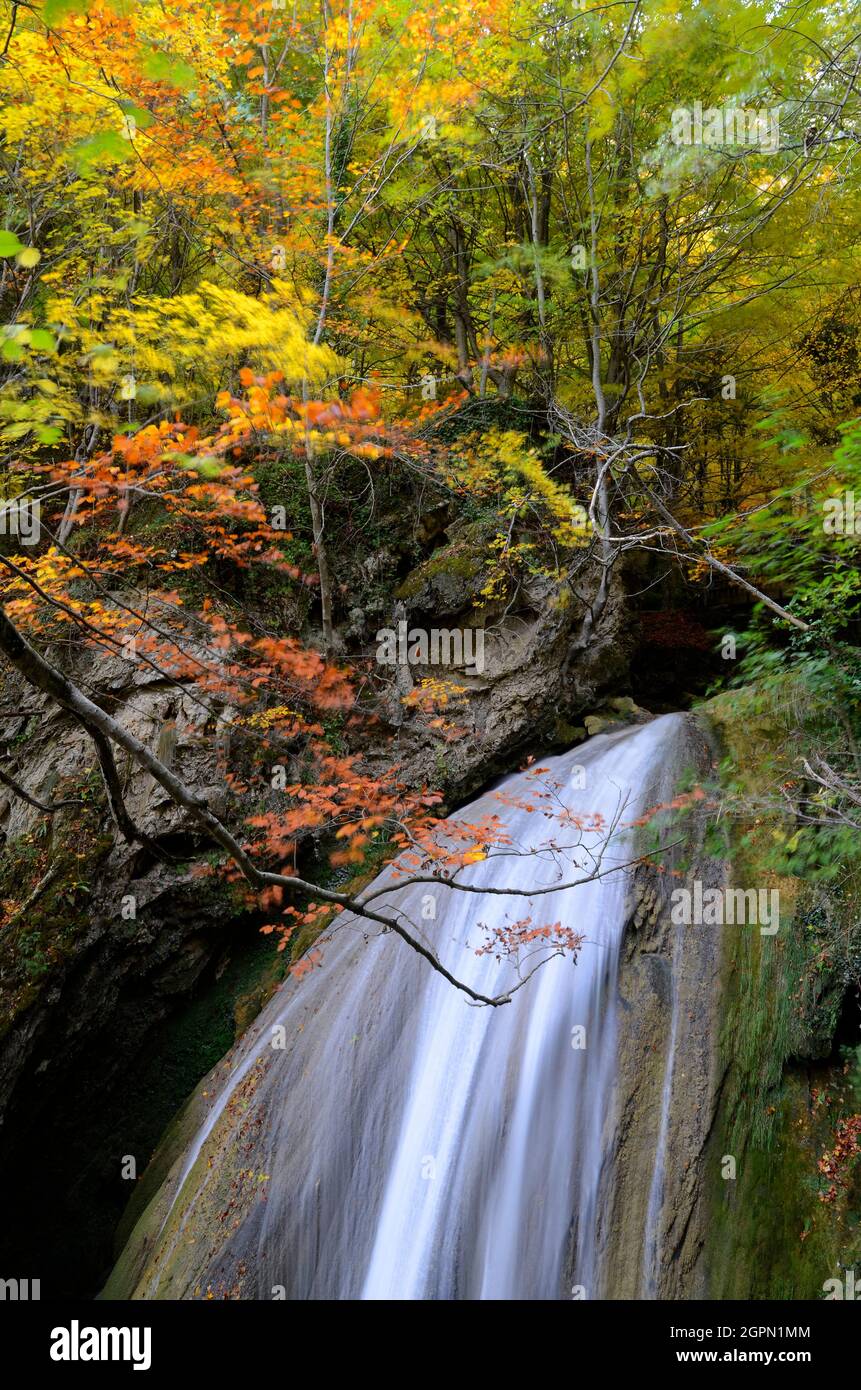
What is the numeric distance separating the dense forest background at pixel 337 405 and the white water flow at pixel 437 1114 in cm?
93

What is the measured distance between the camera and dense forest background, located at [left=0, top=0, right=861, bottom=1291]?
6965 mm

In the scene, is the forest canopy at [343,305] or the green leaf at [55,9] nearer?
the green leaf at [55,9]

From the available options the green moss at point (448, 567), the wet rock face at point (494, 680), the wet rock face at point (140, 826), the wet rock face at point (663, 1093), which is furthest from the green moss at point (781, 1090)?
the green moss at point (448, 567)

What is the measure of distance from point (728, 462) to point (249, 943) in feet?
32.5

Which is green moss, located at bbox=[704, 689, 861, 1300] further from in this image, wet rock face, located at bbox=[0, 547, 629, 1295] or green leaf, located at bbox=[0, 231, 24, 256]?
green leaf, located at bbox=[0, 231, 24, 256]

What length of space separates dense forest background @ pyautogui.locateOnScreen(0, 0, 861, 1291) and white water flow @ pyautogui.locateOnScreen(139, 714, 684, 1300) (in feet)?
3.05

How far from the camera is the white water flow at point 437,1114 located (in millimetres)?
4531

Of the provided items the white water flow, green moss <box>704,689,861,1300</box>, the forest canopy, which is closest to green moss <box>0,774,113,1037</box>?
the forest canopy

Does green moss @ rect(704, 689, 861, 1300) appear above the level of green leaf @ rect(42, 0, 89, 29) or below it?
below

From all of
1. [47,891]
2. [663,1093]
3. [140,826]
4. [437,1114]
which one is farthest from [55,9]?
[47,891]

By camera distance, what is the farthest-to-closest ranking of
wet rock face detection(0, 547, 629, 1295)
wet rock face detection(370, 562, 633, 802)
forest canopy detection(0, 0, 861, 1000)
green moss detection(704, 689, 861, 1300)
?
wet rock face detection(370, 562, 633, 802)
forest canopy detection(0, 0, 861, 1000)
wet rock face detection(0, 547, 629, 1295)
green moss detection(704, 689, 861, 1300)

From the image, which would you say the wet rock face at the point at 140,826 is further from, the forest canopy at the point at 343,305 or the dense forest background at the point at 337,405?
the forest canopy at the point at 343,305

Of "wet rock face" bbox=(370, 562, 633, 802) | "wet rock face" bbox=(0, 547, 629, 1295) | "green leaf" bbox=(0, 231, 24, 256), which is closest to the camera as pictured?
"green leaf" bbox=(0, 231, 24, 256)
